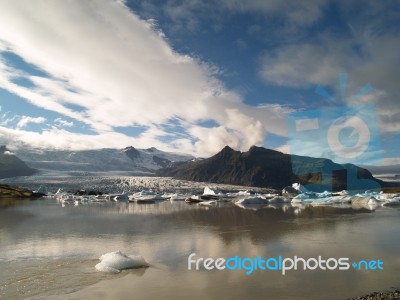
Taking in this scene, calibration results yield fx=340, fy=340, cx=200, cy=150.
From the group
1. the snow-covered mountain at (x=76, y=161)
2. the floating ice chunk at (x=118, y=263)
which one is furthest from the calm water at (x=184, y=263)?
the snow-covered mountain at (x=76, y=161)

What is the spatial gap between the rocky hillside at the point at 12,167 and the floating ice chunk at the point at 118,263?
135m

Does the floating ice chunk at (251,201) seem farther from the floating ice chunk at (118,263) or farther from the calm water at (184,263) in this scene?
the floating ice chunk at (118,263)

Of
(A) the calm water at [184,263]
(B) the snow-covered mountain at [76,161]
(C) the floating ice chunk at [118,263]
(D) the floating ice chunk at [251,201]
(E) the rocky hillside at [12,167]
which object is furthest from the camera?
(B) the snow-covered mountain at [76,161]

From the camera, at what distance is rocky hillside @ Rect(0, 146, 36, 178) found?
13312cm

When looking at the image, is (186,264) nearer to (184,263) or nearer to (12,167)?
(184,263)

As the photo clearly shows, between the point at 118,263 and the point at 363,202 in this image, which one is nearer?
the point at 118,263

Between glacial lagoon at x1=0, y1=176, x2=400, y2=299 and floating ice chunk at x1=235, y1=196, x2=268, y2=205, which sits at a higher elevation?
floating ice chunk at x1=235, y1=196, x2=268, y2=205

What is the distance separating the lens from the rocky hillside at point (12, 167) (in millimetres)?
133125
